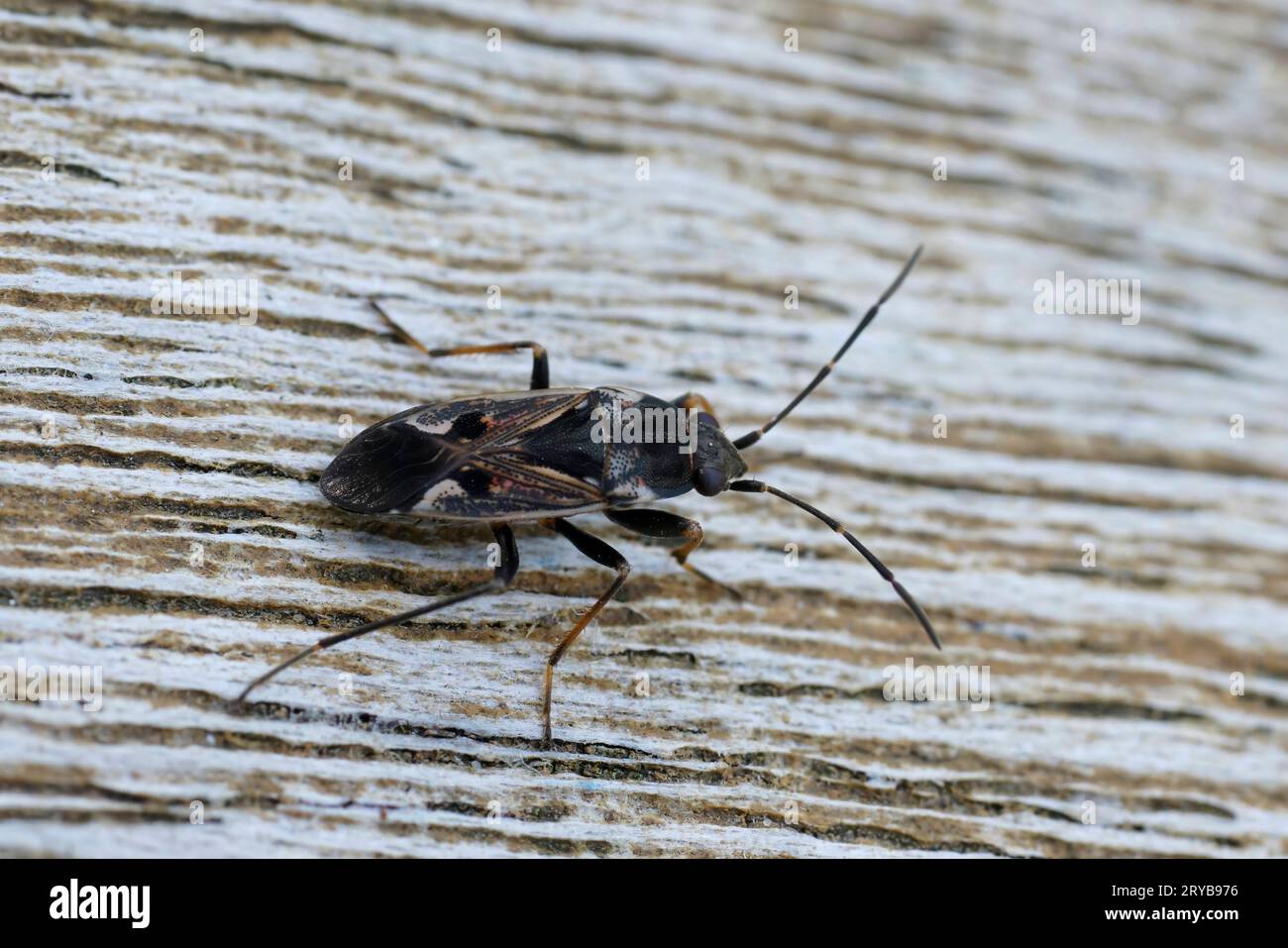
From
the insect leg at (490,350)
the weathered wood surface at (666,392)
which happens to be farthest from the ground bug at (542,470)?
the weathered wood surface at (666,392)

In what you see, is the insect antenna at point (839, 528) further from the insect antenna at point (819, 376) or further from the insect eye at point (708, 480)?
the insect antenna at point (819, 376)

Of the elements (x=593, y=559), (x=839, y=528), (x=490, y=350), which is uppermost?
(x=490, y=350)

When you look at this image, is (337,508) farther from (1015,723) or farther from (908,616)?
(1015,723)

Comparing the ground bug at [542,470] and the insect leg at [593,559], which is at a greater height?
the ground bug at [542,470]

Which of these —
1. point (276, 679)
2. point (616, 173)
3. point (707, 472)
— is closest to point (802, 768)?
point (707, 472)

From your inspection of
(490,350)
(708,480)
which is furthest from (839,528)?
(490,350)

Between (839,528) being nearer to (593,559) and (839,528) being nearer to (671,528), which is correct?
(671,528)

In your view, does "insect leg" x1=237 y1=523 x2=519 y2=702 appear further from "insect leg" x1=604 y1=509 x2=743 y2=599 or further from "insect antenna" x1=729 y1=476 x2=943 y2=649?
"insect antenna" x1=729 y1=476 x2=943 y2=649
